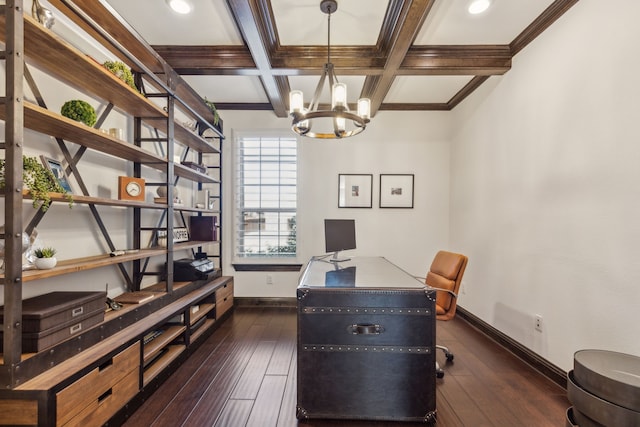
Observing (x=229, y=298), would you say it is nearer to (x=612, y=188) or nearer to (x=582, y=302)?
(x=582, y=302)

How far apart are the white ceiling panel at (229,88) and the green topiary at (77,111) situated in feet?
5.69

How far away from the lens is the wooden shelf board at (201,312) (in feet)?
8.98

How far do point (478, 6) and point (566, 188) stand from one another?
150cm

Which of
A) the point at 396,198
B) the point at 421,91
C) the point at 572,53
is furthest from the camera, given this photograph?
the point at 396,198

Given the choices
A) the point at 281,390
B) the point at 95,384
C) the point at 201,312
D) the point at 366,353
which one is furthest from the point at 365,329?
the point at 201,312

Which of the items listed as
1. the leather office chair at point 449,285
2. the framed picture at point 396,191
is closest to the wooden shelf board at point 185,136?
the framed picture at point 396,191

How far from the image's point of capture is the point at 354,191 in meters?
4.05

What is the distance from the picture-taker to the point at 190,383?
2.16 meters

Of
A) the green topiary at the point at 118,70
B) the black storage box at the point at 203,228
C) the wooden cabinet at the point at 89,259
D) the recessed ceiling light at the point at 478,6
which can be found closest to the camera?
the wooden cabinet at the point at 89,259

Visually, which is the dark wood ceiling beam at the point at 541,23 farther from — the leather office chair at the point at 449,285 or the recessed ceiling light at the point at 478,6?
the leather office chair at the point at 449,285

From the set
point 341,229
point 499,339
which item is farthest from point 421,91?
point 499,339

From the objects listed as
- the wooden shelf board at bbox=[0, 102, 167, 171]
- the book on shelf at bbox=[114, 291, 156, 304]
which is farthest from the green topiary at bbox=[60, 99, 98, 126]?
the book on shelf at bbox=[114, 291, 156, 304]

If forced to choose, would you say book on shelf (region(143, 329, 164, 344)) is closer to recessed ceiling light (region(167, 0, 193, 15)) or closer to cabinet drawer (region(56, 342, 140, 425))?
cabinet drawer (region(56, 342, 140, 425))

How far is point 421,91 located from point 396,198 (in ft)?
4.65
